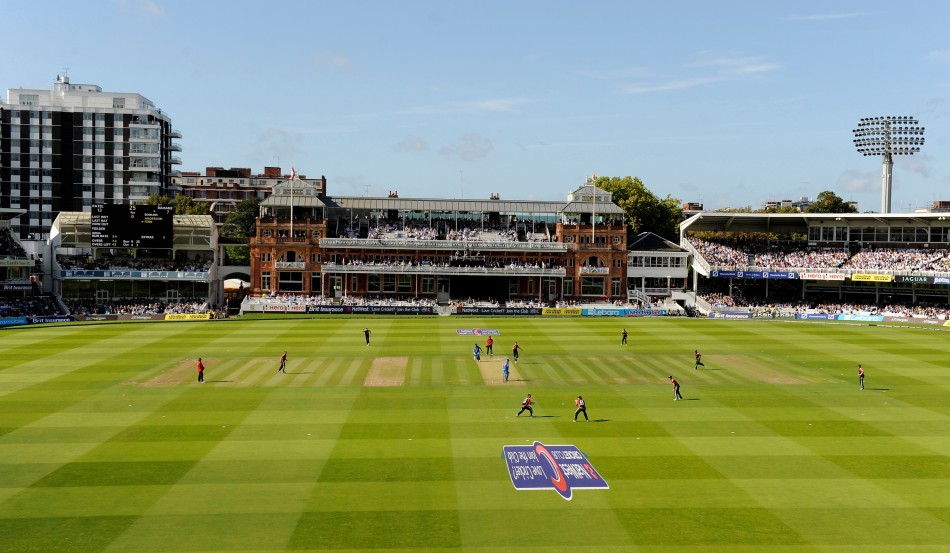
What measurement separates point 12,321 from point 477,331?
35.8 metres

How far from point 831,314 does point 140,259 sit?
62990mm

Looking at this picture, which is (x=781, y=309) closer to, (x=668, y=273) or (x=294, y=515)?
(x=668, y=273)

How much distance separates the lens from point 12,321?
212 feet

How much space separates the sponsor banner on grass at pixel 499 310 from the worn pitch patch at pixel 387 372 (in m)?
27.3

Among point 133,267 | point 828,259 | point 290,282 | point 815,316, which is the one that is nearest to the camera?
point 815,316

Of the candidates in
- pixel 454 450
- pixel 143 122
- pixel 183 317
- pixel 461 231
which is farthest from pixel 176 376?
pixel 143 122

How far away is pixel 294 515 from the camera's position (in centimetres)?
2139

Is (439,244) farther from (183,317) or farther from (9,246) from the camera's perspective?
(9,246)

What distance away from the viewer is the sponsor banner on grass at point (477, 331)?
60134 mm

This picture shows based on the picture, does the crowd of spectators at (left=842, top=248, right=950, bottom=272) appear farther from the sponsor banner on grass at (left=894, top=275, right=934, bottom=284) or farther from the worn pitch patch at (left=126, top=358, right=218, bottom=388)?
the worn pitch patch at (left=126, top=358, right=218, bottom=388)

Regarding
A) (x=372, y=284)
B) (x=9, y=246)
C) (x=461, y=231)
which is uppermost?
(x=461, y=231)

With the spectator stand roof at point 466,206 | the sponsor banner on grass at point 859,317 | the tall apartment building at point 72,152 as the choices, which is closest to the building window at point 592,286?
the spectator stand roof at point 466,206

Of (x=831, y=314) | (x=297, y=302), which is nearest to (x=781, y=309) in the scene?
(x=831, y=314)

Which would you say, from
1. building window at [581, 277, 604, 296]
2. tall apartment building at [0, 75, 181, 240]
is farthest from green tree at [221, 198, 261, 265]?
building window at [581, 277, 604, 296]
